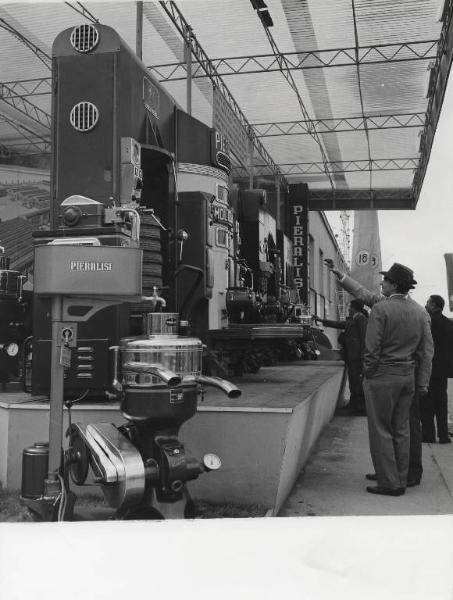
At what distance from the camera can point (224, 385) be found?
8.34ft

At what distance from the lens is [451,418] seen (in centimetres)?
644

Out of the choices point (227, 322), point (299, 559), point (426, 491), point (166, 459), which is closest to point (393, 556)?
point (299, 559)

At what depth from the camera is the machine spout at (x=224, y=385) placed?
2.49 meters

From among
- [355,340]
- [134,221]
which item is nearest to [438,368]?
[355,340]

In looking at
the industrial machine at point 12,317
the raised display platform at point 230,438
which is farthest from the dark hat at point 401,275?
the industrial machine at point 12,317

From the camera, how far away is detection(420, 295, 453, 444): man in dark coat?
511 cm

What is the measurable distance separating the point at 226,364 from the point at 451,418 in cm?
271

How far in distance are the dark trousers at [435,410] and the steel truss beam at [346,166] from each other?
830 centimetres

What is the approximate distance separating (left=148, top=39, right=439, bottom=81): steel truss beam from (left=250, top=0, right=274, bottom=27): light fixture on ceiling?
5.68ft

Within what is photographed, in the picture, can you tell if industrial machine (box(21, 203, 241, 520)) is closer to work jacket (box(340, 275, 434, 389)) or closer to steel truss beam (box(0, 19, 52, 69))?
work jacket (box(340, 275, 434, 389))

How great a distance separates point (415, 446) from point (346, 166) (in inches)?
416

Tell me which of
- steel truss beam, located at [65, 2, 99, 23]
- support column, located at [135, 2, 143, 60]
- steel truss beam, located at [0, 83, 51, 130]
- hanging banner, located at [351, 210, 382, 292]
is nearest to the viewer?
hanging banner, located at [351, 210, 382, 292]

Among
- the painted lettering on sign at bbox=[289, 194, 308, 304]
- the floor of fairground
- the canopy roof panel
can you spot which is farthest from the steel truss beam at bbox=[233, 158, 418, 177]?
the floor of fairground

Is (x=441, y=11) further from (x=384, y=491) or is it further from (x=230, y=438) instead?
(x=230, y=438)
